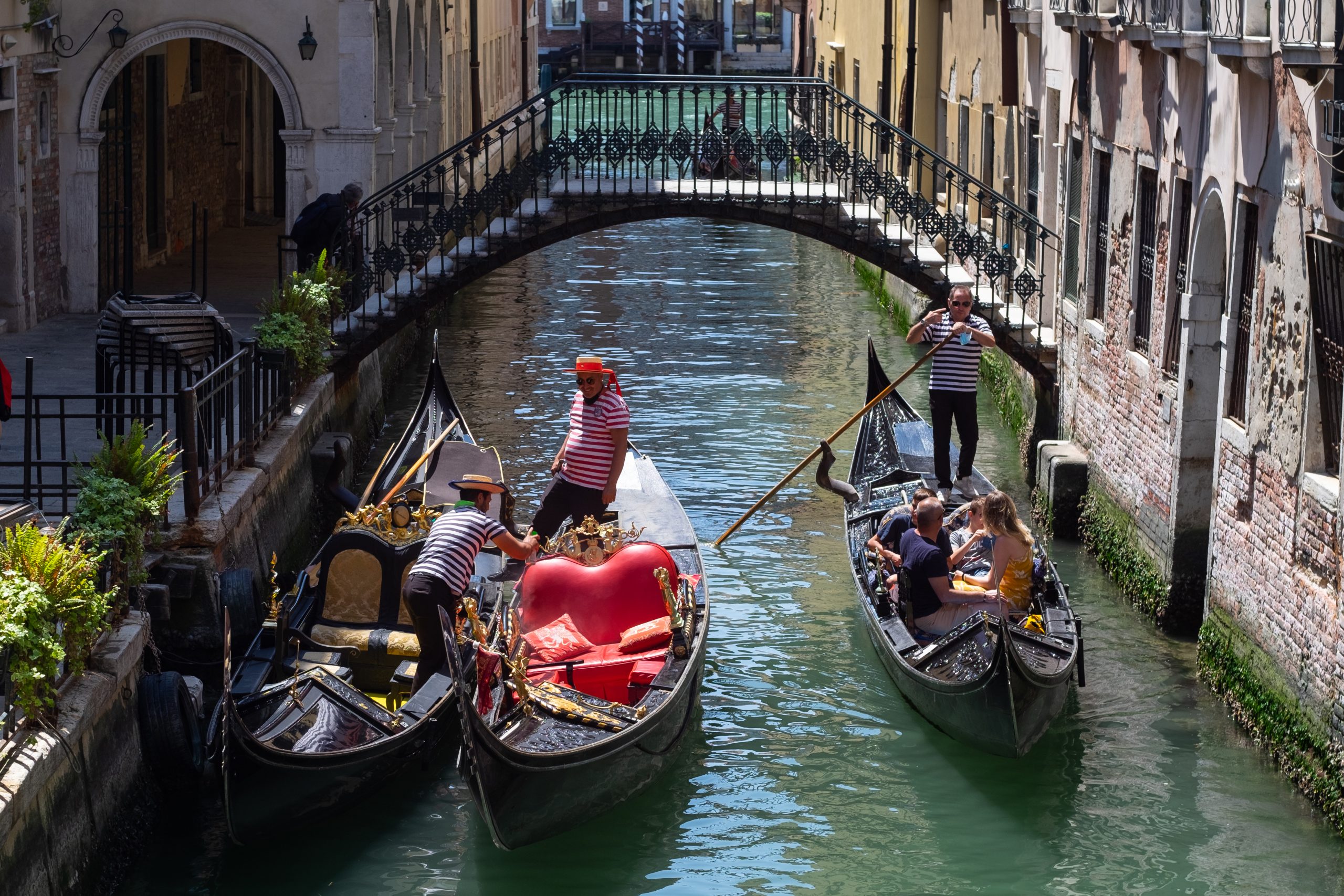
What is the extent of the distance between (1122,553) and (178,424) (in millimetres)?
4893

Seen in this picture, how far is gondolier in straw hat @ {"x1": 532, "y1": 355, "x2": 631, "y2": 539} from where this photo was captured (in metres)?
8.82

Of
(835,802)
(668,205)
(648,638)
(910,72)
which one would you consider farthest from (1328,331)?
(910,72)

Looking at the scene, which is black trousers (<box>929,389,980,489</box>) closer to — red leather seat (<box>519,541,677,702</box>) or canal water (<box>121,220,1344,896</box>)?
canal water (<box>121,220,1344,896</box>)

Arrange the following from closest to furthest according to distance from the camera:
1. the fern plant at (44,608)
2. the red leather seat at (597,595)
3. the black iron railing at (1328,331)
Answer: the fern plant at (44,608) < the black iron railing at (1328,331) < the red leather seat at (597,595)

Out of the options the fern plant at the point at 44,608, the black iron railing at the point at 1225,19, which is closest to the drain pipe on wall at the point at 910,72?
the black iron railing at the point at 1225,19

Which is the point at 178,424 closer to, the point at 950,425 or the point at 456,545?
the point at 456,545

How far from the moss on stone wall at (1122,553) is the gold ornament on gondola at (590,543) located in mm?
2806

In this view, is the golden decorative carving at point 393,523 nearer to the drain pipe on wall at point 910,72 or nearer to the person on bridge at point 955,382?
the person on bridge at point 955,382

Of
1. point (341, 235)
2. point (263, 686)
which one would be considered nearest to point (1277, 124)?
point (263, 686)

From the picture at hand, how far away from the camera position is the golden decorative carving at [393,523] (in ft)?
26.2

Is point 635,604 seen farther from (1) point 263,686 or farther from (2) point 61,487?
(2) point 61,487

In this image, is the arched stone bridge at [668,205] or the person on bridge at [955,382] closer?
the person on bridge at [955,382]

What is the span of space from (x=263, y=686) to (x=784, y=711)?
2.38m

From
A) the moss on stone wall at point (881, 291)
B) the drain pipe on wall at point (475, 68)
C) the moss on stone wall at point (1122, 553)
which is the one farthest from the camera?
the drain pipe on wall at point (475, 68)
